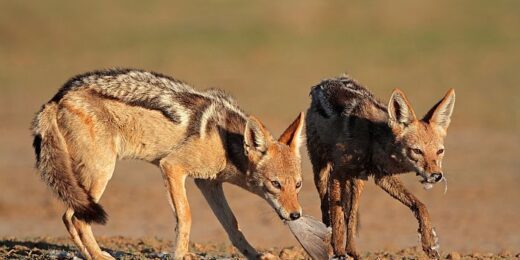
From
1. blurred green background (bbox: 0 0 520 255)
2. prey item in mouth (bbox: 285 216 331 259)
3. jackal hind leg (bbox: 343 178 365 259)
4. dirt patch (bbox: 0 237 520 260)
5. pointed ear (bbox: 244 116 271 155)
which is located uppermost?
blurred green background (bbox: 0 0 520 255)

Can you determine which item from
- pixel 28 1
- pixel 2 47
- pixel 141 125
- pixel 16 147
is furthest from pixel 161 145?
pixel 28 1

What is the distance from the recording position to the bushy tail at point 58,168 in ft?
32.3

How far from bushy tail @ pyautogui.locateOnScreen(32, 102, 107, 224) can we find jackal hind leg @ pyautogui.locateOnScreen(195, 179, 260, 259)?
1502 mm

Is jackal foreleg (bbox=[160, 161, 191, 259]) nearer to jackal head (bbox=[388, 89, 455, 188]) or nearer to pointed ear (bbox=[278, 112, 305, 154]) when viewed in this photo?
pointed ear (bbox=[278, 112, 305, 154])

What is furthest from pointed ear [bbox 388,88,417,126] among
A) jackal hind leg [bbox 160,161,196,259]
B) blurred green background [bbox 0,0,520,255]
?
blurred green background [bbox 0,0,520,255]

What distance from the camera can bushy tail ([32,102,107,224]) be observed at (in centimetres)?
984

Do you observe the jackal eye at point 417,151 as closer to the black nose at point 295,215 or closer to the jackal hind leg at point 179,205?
the black nose at point 295,215

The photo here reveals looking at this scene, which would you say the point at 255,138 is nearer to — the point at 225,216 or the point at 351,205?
the point at 225,216

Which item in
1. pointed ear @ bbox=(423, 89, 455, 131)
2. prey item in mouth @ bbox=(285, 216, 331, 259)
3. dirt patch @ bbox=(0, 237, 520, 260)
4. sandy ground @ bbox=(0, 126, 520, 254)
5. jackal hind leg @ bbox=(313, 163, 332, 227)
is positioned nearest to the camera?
prey item in mouth @ bbox=(285, 216, 331, 259)

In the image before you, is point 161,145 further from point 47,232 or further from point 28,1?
point 28,1

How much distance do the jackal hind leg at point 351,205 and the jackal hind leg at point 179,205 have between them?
71.2 inches

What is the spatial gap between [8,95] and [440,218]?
709 inches

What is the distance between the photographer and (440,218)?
17.2m

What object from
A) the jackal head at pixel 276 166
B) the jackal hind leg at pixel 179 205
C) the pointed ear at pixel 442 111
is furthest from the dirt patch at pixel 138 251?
the pointed ear at pixel 442 111
